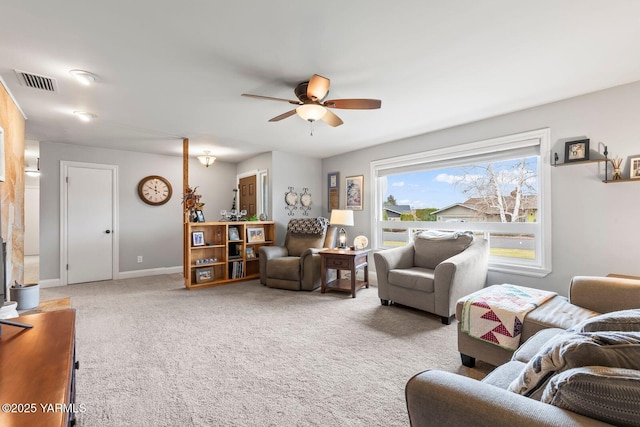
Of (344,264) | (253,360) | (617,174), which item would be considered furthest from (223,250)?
(617,174)

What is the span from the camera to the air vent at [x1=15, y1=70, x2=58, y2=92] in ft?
7.92

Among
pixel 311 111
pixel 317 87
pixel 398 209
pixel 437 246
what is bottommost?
pixel 437 246

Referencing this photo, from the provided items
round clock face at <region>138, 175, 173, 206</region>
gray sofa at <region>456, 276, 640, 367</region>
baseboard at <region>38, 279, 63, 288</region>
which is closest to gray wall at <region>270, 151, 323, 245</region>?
round clock face at <region>138, 175, 173, 206</region>

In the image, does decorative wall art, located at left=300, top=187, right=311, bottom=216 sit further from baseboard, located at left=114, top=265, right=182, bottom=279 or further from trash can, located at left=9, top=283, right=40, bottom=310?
trash can, located at left=9, top=283, right=40, bottom=310

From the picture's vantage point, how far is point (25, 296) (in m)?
2.23

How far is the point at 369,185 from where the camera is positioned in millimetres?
4992

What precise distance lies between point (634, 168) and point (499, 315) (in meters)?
2.01

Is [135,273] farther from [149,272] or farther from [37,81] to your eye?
[37,81]

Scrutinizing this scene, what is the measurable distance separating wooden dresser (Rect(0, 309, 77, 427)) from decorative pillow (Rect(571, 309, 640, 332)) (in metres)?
1.72

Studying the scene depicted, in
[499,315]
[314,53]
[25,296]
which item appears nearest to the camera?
[499,315]

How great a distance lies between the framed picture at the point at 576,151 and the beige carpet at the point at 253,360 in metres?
2.09

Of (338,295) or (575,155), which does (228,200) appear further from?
(575,155)

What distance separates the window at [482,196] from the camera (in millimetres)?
3197

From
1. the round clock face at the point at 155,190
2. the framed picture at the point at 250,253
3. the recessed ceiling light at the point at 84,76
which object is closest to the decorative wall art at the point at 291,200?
the framed picture at the point at 250,253
